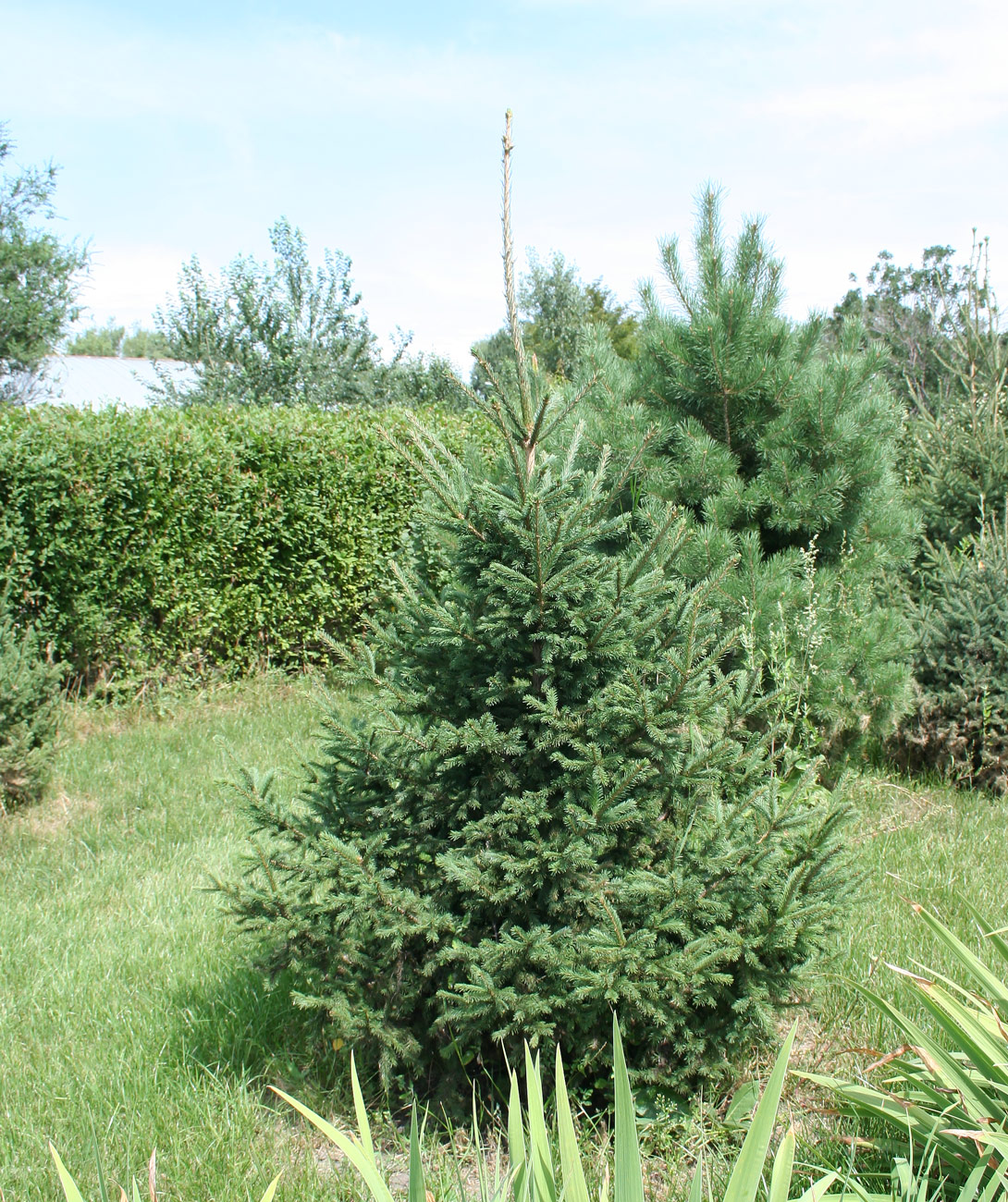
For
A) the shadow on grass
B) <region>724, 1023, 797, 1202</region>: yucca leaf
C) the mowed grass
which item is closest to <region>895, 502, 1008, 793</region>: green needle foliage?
the mowed grass

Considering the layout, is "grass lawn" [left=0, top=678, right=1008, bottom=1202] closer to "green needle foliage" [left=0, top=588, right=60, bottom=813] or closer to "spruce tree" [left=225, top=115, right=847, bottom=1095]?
"green needle foliage" [left=0, top=588, right=60, bottom=813]

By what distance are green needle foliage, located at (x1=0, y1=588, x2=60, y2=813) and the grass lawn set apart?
0.18m

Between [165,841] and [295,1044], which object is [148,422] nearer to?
[165,841]

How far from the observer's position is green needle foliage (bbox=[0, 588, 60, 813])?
4887 millimetres

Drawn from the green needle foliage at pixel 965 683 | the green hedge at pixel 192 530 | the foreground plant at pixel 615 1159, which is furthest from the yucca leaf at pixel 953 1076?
the green hedge at pixel 192 530

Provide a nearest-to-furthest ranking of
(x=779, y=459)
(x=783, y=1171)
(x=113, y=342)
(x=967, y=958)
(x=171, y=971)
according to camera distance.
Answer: (x=783, y=1171)
(x=967, y=958)
(x=171, y=971)
(x=779, y=459)
(x=113, y=342)

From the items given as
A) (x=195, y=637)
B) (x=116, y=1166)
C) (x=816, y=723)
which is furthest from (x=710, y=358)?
(x=195, y=637)

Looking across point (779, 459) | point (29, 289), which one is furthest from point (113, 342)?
point (779, 459)

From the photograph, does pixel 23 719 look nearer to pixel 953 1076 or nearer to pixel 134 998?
pixel 134 998

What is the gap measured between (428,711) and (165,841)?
112 inches

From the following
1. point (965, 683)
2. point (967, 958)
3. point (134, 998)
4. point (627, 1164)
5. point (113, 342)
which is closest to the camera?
point (627, 1164)

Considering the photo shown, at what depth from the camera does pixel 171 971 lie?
345 cm

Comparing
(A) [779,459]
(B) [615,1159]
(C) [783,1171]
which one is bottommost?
(C) [783,1171]

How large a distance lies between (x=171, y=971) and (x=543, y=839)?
186 cm
